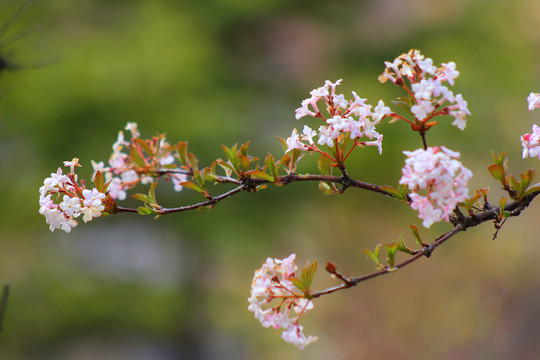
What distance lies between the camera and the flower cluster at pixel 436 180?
31.5 inches

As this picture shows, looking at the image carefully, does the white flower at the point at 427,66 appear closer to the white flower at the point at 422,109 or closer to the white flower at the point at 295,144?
the white flower at the point at 422,109

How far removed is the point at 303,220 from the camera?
19.0ft

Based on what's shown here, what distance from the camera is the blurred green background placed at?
16.5 ft

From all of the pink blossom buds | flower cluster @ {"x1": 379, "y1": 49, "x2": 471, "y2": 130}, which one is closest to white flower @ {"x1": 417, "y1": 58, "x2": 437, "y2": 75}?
flower cluster @ {"x1": 379, "y1": 49, "x2": 471, "y2": 130}

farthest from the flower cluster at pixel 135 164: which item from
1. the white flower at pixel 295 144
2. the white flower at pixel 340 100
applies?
the white flower at pixel 340 100

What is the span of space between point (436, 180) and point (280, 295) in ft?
1.23

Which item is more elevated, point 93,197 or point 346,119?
point 346,119

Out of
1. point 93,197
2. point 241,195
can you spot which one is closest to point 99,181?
point 93,197

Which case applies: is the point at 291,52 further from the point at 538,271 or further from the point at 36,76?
the point at 538,271

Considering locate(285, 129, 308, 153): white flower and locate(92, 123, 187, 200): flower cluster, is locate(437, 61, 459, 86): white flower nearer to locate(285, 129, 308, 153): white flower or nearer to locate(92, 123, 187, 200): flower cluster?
locate(285, 129, 308, 153): white flower

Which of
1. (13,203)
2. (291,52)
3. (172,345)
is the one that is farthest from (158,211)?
(291,52)

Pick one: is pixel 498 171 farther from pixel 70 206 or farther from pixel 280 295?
pixel 70 206

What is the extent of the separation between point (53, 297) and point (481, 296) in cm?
470

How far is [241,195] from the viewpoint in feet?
17.6
